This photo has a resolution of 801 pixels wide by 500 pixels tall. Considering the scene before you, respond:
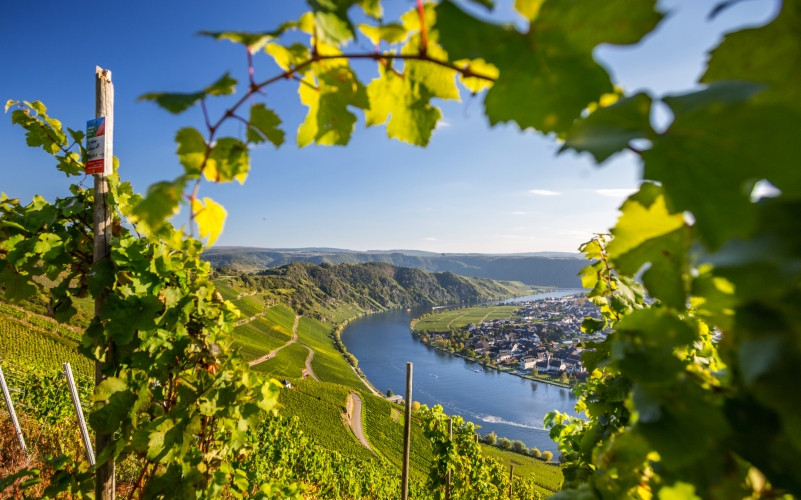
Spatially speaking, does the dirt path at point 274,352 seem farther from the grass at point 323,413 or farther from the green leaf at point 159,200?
the green leaf at point 159,200

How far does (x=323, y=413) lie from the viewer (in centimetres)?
3919

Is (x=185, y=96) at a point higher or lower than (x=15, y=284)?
higher

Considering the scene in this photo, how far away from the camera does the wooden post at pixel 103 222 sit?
212 centimetres

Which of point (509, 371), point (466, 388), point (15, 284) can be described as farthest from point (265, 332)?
point (15, 284)

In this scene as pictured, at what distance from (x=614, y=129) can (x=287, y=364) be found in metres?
59.3

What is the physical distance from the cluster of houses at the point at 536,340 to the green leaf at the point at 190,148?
61.2 m

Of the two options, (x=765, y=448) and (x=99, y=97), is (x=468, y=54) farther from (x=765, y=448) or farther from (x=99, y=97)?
(x=99, y=97)

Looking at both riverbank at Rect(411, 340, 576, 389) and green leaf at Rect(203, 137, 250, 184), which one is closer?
green leaf at Rect(203, 137, 250, 184)

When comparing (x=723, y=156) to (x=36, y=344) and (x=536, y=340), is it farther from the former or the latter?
(x=536, y=340)

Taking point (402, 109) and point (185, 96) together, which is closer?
point (185, 96)

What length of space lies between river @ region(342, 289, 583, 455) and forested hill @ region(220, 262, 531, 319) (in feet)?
73.6

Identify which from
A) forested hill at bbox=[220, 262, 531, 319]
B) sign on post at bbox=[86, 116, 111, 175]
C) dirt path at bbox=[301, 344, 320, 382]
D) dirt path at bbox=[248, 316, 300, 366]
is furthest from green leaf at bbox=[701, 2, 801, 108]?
forested hill at bbox=[220, 262, 531, 319]

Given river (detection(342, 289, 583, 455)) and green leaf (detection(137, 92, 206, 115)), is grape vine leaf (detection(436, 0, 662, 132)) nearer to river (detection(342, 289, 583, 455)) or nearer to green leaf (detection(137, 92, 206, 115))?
green leaf (detection(137, 92, 206, 115))

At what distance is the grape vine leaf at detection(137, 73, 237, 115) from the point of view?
46 centimetres
